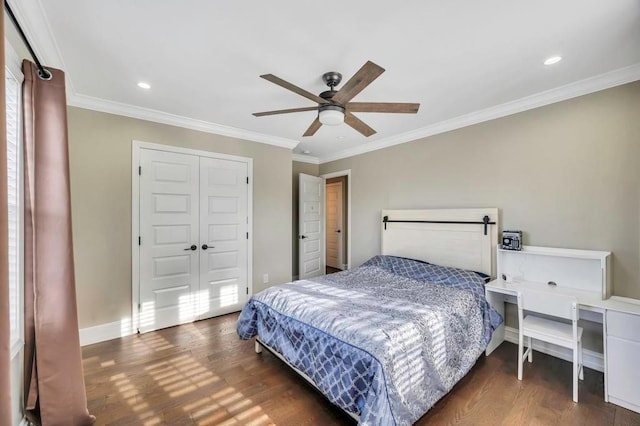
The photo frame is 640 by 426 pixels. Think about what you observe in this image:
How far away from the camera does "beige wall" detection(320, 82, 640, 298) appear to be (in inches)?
89.9

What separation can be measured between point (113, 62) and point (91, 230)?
1.70 m

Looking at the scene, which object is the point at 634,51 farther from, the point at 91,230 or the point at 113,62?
the point at 91,230

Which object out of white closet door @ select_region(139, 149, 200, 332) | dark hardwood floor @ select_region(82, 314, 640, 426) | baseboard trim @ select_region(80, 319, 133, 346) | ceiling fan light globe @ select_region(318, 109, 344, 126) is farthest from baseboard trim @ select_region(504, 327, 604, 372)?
baseboard trim @ select_region(80, 319, 133, 346)

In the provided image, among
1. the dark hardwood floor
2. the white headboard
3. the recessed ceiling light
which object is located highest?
the recessed ceiling light

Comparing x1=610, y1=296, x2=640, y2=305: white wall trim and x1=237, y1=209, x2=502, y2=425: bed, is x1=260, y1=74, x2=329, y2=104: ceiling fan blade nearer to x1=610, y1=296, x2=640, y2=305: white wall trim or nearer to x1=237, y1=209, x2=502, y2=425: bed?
x1=237, y1=209, x2=502, y2=425: bed

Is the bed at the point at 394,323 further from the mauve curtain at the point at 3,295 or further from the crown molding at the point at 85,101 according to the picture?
the crown molding at the point at 85,101

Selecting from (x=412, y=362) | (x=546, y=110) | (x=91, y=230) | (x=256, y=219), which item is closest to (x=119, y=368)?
(x=91, y=230)

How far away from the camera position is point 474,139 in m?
3.21

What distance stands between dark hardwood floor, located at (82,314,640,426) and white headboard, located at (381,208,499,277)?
962mm

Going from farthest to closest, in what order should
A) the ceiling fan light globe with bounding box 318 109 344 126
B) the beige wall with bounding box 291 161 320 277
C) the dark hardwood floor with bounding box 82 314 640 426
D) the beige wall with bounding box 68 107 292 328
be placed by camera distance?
1. the beige wall with bounding box 291 161 320 277
2. the beige wall with bounding box 68 107 292 328
3. the ceiling fan light globe with bounding box 318 109 344 126
4. the dark hardwood floor with bounding box 82 314 640 426

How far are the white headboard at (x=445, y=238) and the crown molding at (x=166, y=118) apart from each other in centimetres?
212

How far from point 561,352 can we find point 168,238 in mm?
4267

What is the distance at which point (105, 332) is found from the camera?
2947 mm

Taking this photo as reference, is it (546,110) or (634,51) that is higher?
(634,51)
